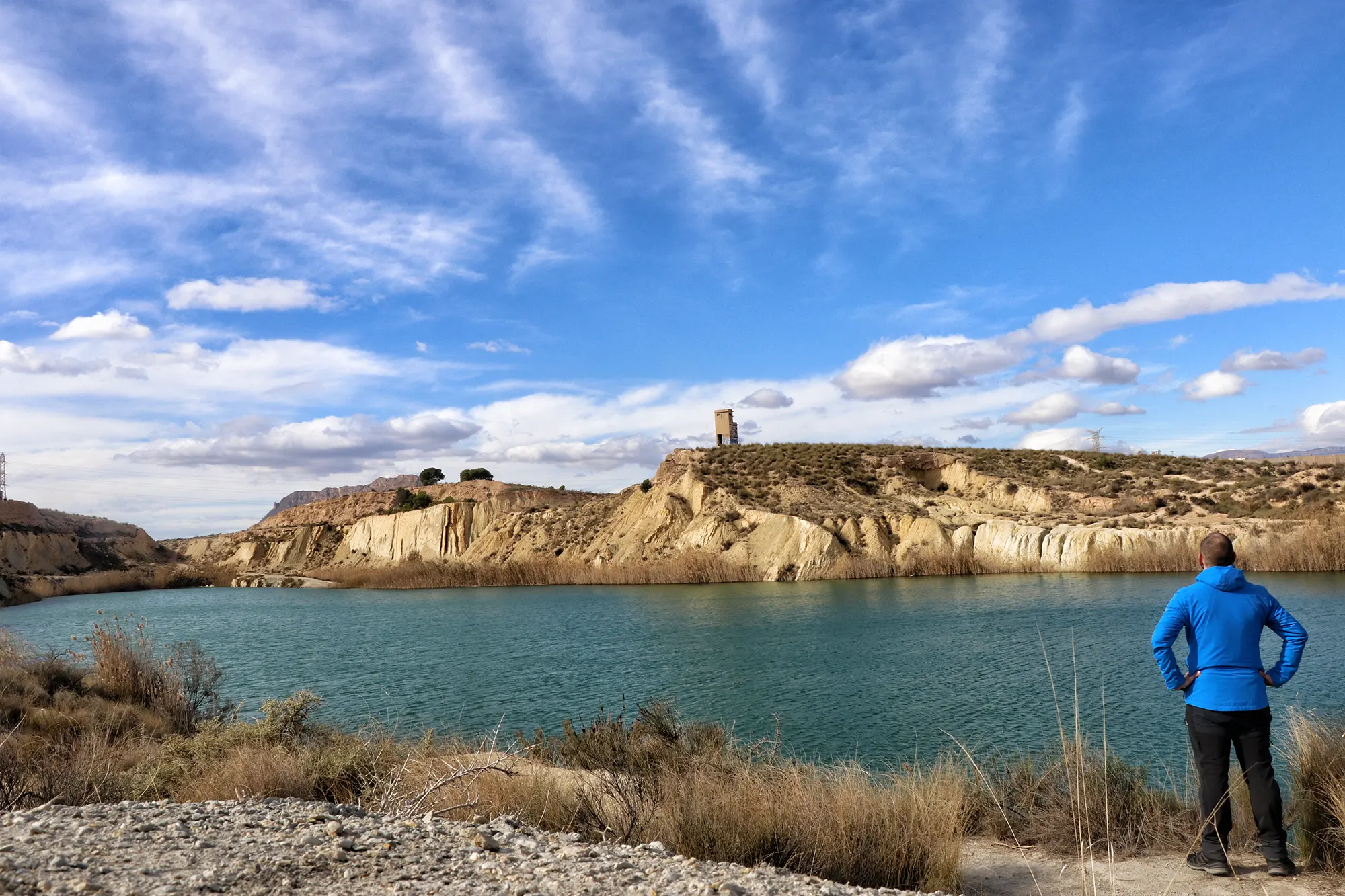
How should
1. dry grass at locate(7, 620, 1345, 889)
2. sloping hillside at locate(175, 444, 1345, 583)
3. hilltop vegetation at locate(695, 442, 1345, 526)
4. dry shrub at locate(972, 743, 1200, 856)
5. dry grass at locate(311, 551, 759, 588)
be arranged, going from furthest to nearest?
dry grass at locate(311, 551, 759, 588) < hilltop vegetation at locate(695, 442, 1345, 526) < sloping hillside at locate(175, 444, 1345, 583) < dry shrub at locate(972, 743, 1200, 856) < dry grass at locate(7, 620, 1345, 889)

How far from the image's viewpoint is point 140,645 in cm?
1476

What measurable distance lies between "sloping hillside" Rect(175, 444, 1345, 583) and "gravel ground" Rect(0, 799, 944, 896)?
1643 inches

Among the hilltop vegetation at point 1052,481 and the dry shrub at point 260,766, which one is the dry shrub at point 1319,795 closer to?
the dry shrub at point 260,766

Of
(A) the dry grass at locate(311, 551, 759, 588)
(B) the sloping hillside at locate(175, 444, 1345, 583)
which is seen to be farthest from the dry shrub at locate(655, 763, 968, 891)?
(A) the dry grass at locate(311, 551, 759, 588)

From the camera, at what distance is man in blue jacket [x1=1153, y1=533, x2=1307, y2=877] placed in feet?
19.2

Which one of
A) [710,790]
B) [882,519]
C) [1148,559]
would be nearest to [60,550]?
[882,519]

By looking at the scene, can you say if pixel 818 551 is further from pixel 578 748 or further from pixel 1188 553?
pixel 578 748

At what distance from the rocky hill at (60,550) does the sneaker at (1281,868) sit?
73.8 m

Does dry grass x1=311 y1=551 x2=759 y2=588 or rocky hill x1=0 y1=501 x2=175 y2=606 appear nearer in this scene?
dry grass x1=311 y1=551 x2=759 y2=588

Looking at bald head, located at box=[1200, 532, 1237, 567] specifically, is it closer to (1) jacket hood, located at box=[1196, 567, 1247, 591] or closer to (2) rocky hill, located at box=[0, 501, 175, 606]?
(1) jacket hood, located at box=[1196, 567, 1247, 591]

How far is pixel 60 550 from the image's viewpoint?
83.3 metres

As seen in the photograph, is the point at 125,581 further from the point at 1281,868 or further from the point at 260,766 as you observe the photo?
the point at 1281,868

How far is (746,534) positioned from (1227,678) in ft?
158

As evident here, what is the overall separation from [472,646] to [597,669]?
280 inches
